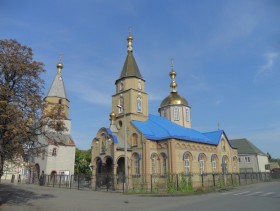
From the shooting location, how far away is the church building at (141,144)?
99.6 ft

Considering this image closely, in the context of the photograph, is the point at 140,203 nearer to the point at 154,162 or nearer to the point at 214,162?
the point at 154,162

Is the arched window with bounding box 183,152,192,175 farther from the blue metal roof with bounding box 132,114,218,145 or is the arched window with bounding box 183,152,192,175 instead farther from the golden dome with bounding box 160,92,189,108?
the golden dome with bounding box 160,92,189,108

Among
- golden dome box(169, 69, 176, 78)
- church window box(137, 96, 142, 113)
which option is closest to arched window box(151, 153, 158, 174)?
church window box(137, 96, 142, 113)

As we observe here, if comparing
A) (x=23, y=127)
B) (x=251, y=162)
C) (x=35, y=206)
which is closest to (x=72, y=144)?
(x=35, y=206)

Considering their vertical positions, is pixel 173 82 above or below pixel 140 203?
above

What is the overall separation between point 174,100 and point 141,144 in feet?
64.1

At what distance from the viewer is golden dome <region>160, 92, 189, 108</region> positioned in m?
48.3

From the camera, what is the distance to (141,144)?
30.8m

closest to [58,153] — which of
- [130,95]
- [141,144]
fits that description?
[130,95]

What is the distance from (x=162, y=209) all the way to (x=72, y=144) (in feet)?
113

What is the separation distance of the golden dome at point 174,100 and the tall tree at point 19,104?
1424 inches

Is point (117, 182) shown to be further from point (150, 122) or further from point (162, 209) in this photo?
point (162, 209)

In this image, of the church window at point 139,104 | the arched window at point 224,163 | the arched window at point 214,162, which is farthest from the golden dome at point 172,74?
the arched window at point 214,162

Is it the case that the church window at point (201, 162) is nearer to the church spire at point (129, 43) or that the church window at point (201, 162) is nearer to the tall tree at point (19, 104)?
the church spire at point (129, 43)
